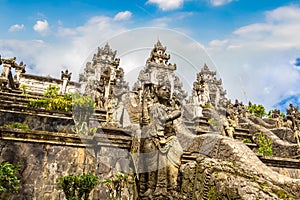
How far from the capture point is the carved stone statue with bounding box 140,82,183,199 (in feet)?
18.7

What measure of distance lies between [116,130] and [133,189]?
3496mm

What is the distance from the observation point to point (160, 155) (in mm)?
5832

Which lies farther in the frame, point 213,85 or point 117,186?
point 213,85

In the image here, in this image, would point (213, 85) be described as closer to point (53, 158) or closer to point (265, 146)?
point (265, 146)

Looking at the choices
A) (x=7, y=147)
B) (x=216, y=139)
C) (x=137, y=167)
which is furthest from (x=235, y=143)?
(x=7, y=147)

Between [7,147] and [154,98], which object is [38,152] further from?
[154,98]

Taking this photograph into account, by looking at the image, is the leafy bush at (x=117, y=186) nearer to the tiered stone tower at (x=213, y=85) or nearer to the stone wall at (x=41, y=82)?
the stone wall at (x=41, y=82)

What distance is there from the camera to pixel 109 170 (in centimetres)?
820

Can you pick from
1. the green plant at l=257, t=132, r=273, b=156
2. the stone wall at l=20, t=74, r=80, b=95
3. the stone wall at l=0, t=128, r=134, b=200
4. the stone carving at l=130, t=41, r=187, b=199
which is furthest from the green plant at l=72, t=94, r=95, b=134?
the stone wall at l=20, t=74, r=80, b=95

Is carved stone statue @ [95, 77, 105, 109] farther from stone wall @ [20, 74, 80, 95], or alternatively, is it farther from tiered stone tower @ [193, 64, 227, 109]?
tiered stone tower @ [193, 64, 227, 109]

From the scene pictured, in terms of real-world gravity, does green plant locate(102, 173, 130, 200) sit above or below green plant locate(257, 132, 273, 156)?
below

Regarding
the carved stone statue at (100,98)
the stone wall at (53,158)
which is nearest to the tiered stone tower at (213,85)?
the carved stone statue at (100,98)

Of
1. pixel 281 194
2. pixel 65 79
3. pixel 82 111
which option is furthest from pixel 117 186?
pixel 65 79

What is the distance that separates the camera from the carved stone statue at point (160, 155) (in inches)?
224
